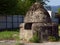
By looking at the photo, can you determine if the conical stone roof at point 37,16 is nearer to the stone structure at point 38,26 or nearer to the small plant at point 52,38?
the stone structure at point 38,26

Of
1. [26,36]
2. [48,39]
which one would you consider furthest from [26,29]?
[48,39]

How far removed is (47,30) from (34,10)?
5.83 ft

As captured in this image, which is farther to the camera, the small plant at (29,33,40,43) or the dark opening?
the dark opening

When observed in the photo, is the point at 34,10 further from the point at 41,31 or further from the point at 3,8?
the point at 3,8

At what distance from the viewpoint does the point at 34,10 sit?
1666cm

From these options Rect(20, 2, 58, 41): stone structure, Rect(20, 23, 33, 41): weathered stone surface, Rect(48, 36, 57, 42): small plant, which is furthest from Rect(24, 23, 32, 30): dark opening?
Rect(48, 36, 57, 42): small plant

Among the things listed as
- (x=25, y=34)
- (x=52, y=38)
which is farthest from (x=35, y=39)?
(x=25, y=34)

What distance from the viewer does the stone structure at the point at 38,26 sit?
15.6m

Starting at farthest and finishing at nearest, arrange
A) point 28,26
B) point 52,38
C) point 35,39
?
point 28,26
point 52,38
point 35,39

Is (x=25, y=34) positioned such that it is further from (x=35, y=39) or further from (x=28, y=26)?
(x=35, y=39)

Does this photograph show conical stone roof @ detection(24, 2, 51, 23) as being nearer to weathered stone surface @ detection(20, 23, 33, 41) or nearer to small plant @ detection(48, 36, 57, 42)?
weathered stone surface @ detection(20, 23, 33, 41)

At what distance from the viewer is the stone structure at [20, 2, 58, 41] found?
15.6 metres

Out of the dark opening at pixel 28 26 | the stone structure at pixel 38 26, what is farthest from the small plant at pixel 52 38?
the dark opening at pixel 28 26

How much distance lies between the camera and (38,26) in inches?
613
